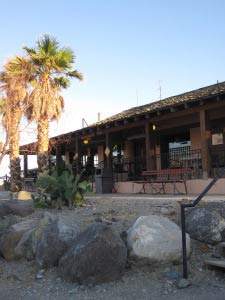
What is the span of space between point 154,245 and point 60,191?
418cm

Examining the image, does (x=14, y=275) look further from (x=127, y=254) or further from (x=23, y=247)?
(x=127, y=254)

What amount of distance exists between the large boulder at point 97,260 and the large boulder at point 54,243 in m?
0.62

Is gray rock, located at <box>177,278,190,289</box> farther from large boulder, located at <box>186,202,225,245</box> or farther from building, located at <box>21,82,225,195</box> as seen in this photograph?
building, located at <box>21,82,225,195</box>

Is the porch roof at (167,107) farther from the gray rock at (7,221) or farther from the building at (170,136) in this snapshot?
the gray rock at (7,221)

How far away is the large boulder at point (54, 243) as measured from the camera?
5.80 meters

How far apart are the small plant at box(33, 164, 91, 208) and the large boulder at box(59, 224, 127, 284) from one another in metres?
3.82

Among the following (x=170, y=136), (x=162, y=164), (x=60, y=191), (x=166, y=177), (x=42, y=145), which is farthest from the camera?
(x=170, y=136)

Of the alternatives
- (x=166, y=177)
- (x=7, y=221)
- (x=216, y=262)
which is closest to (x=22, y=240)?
(x=7, y=221)

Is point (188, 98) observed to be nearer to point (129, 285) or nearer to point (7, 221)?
point (7, 221)

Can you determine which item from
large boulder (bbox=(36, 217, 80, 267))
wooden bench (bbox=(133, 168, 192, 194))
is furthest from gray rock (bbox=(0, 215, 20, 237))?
wooden bench (bbox=(133, 168, 192, 194))

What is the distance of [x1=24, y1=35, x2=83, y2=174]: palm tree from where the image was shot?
17531mm

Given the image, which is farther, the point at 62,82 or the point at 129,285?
the point at 62,82

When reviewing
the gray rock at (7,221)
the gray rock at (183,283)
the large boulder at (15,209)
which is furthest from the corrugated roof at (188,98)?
the gray rock at (183,283)

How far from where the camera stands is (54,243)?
19.2ft
